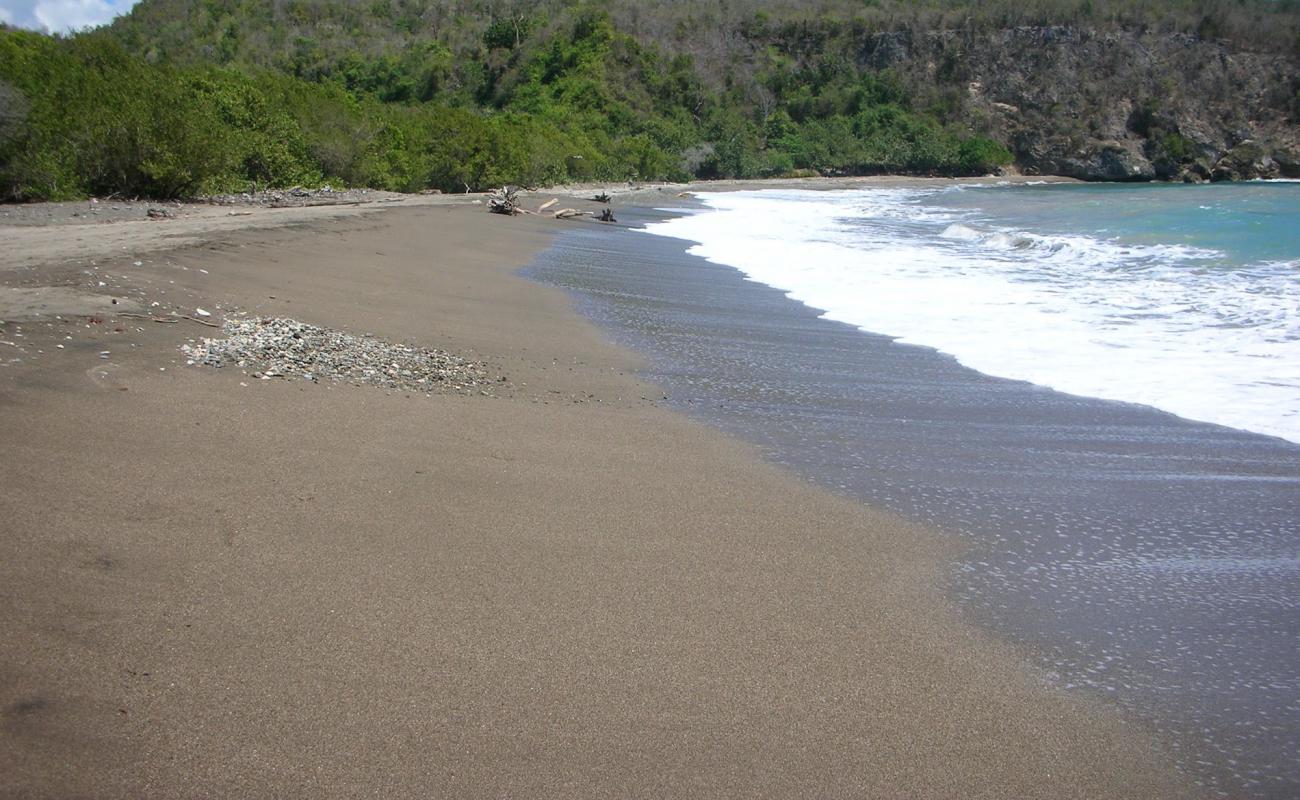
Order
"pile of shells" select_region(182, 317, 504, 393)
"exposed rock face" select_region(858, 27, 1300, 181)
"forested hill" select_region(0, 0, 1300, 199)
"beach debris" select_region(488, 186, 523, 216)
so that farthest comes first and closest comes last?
"exposed rock face" select_region(858, 27, 1300, 181) → "forested hill" select_region(0, 0, 1300, 199) → "beach debris" select_region(488, 186, 523, 216) → "pile of shells" select_region(182, 317, 504, 393)

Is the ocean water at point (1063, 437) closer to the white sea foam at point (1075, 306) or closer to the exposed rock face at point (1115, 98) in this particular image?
the white sea foam at point (1075, 306)

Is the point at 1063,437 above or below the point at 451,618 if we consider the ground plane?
above

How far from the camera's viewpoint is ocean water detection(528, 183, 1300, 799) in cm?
354

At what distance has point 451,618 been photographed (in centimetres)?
348

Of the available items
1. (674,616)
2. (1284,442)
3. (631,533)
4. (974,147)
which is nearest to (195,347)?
(631,533)

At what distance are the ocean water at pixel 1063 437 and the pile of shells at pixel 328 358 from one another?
1.73 metres

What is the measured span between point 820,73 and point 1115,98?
28489 millimetres

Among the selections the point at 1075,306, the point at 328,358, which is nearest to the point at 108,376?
the point at 328,358

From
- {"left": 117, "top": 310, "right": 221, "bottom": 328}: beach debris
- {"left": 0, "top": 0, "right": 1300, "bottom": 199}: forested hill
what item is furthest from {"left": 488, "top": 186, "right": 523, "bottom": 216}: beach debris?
{"left": 0, "top": 0, "right": 1300, "bottom": 199}: forested hill

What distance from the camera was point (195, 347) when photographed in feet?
20.7

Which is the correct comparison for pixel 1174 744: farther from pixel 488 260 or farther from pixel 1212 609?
pixel 488 260

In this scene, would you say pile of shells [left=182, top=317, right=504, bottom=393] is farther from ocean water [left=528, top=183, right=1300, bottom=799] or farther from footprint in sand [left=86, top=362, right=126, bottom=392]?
ocean water [left=528, top=183, right=1300, bottom=799]

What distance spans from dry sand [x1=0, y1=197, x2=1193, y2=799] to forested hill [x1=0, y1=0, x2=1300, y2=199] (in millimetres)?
46769

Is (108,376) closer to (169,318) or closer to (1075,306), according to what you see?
(169,318)
